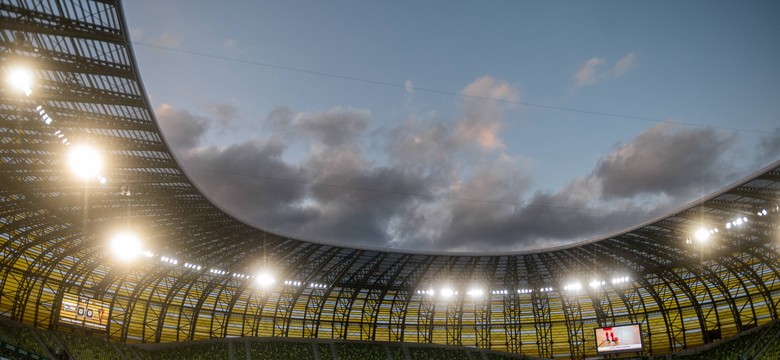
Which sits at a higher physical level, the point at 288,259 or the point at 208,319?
the point at 288,259

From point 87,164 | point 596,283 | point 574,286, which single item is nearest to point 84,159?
point 87,164

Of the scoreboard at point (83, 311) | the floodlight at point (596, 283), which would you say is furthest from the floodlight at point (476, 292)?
the scoreboard at point (83, 311)

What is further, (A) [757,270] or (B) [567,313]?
(B) [567,313]

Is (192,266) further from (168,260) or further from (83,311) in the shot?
(83,311)

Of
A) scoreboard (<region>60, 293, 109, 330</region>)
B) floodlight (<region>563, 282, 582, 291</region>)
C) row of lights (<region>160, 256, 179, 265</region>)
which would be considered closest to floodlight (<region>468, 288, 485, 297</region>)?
floodlight (<region>563, 282, 582, 291</region>)

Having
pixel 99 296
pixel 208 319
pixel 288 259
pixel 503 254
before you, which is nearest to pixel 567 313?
pixel 503 254

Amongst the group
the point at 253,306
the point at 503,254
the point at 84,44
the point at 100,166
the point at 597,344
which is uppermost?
the point at 84,44

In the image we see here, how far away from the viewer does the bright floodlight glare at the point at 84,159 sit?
97.8 feet

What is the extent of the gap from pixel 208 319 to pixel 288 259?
13.2m

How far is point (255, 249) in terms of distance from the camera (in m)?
50.3

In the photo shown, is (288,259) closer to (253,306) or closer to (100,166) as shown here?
(253,306)

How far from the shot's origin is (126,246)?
42.4 meters

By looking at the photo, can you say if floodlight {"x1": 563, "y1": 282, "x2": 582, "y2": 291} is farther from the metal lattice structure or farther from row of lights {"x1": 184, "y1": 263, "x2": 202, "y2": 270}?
row of lights {"x1": 184, "y1": 263, "x2": 202, "y2": 270}

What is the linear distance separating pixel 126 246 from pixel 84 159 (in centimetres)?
1422
